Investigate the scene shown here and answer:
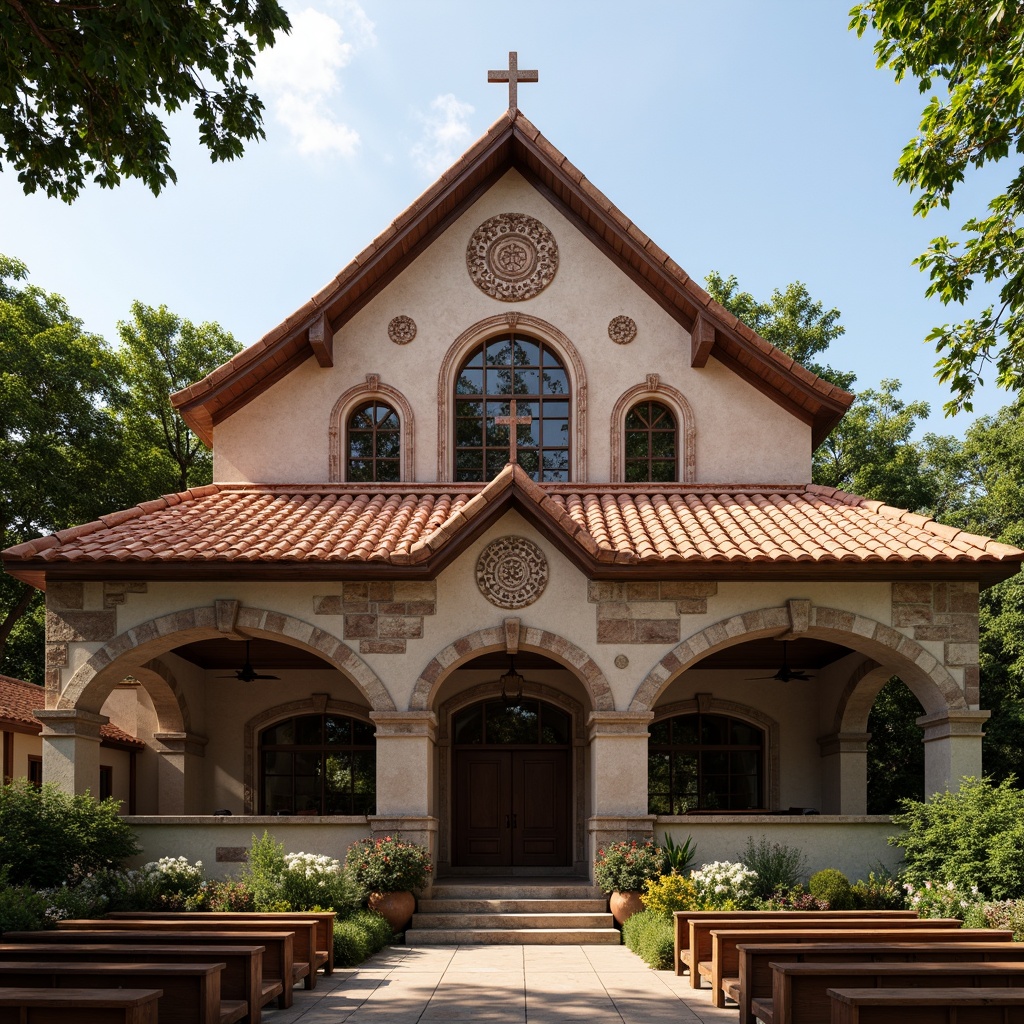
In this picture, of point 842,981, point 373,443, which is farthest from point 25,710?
point 842,981

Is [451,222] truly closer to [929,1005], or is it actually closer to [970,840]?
[970,840]

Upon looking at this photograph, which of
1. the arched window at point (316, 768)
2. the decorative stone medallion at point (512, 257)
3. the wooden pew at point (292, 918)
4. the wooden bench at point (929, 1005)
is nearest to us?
the wooden bench at point (929, 1005)

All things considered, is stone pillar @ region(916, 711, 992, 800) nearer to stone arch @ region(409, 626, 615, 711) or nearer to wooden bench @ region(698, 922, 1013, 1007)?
stone arch @ region(409, 626, 615, 711)

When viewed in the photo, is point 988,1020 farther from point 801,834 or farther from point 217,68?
point 217,68

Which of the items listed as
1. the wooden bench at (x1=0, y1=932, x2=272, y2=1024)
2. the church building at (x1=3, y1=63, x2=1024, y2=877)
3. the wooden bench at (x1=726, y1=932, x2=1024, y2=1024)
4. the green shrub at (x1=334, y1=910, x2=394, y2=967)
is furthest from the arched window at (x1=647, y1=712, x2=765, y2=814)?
the wooden bench at (x1=0, y1=932, x2=272, y2=1024)

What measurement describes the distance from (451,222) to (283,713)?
28.0 ft

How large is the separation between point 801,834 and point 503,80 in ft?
40.5

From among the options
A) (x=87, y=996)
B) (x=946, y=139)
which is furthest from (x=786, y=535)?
(x=87, y=996)

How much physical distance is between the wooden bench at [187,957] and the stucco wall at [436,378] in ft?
32.9

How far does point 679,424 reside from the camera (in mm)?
17641

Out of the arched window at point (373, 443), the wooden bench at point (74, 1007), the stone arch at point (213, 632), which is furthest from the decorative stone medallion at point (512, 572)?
the wooden bench at point (74, 1007)

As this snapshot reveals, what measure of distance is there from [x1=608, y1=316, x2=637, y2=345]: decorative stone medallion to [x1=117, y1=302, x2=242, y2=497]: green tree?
1630 centimetres

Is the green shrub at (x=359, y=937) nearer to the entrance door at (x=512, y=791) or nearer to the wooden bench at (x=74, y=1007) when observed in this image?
the entrance door at (x=512, y=791)

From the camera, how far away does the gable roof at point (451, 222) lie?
17.1 m
